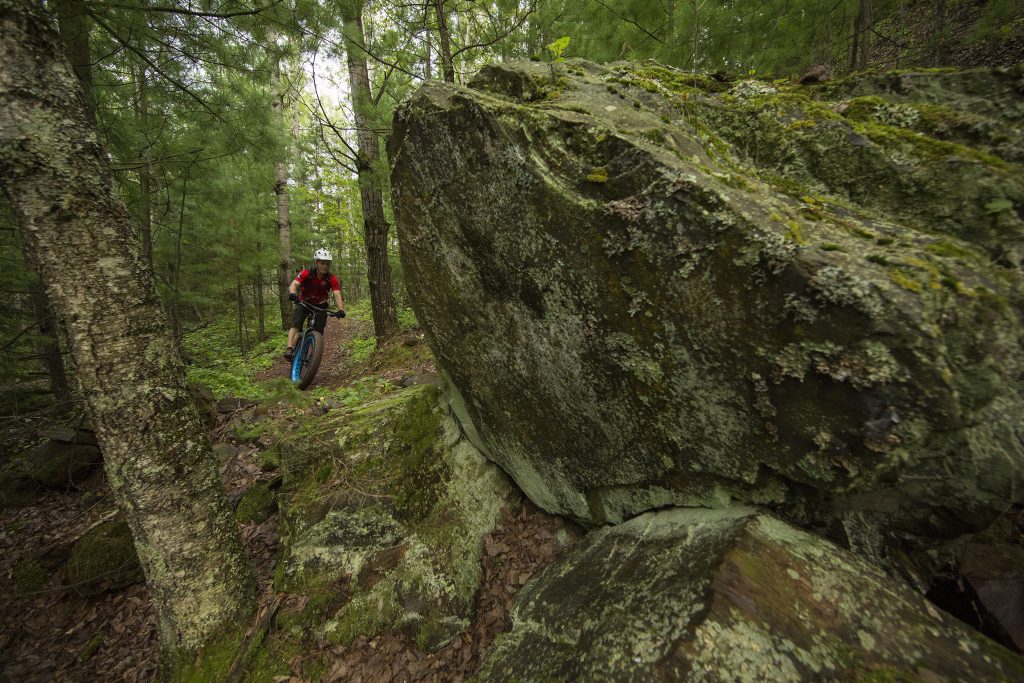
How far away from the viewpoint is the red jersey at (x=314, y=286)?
778 centimetres

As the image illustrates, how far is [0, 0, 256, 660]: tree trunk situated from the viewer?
2.38 meters

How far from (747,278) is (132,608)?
6.38 meters

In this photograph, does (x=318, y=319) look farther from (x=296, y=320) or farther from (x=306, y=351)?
(x=306, y=351)

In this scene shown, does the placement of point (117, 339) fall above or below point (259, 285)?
above

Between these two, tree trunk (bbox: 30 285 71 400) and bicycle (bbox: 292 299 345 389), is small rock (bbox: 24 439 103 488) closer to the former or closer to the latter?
tree trunk (bbox: 30 285 71 400)

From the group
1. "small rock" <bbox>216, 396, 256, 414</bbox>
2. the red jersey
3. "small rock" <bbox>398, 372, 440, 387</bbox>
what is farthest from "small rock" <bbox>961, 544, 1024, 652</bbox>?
"small rock" <bbox>216, 396, 256, 414</bbox>

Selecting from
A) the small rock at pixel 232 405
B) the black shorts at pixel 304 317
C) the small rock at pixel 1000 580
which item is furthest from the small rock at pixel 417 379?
the small rock at pixel 1000 580

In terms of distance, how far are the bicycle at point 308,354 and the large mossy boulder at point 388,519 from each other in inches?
130

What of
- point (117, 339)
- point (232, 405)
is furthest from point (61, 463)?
point (117, 339)

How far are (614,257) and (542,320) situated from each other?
76cm

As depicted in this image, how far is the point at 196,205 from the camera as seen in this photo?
1102cm

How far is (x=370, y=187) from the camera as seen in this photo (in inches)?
315

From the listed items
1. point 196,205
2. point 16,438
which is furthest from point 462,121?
point 196,205

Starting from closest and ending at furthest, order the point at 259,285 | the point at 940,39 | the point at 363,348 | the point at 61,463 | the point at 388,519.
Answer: the point at 388,519 < the point at 61,463 < the point at 940,39 < the point at 363,348 < the point at 259,285
